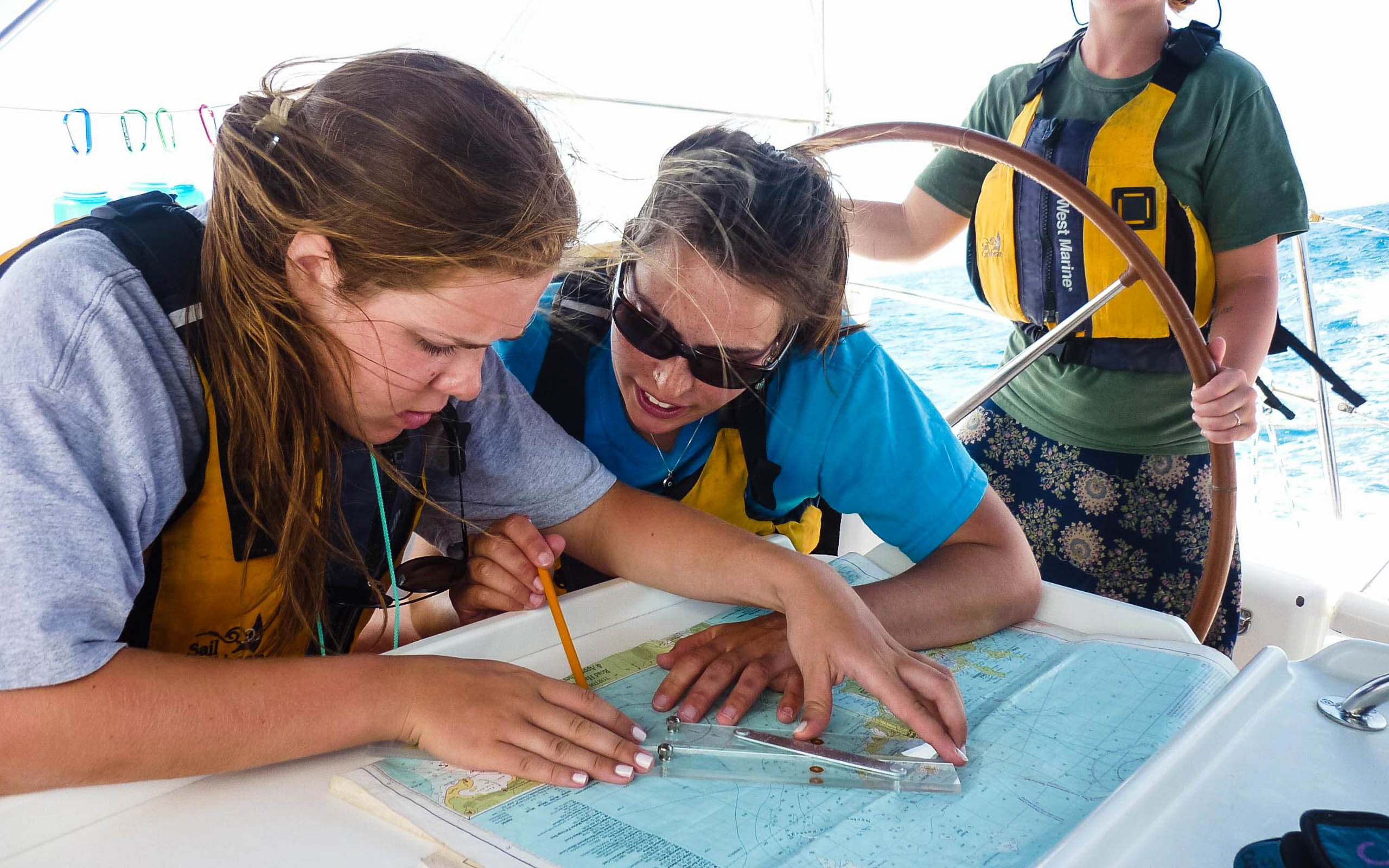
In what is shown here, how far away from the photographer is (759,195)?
4.17ft

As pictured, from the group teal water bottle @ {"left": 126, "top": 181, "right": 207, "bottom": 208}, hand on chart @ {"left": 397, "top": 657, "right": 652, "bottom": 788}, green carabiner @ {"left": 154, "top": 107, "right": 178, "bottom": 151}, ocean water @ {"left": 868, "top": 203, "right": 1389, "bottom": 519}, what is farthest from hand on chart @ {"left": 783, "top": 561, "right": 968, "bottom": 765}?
ocean water @ {"left": 868, "top": 203, "right": 1389, "bottom": 519}

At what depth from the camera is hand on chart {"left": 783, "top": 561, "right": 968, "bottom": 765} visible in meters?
0.92

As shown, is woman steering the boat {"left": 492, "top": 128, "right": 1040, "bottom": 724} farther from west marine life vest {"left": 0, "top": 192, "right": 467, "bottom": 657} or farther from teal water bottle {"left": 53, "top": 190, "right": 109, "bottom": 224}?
teal water bottle {"left": 53, "top": 190, "right": 109, "bottom": 224}

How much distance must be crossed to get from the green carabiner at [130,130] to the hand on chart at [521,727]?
147 inches

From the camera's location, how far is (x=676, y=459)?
147 centimetres

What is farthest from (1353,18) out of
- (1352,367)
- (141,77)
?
(141,77)

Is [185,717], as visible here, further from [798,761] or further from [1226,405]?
[1226,405]

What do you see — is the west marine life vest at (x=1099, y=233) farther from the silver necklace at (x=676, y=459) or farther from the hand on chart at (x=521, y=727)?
the hand on chart at (x=521, y=727)

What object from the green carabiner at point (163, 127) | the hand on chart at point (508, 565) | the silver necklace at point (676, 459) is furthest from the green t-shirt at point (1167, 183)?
the green carabiner at point (163, 127)

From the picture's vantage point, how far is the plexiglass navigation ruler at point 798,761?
0.84 metres

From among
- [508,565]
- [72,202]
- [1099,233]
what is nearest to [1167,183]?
[1099,233]

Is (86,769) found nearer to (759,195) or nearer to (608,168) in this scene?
(608,168)

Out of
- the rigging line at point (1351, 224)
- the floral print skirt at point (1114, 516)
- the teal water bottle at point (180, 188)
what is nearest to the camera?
the floral print skirt at point (1114, 516)

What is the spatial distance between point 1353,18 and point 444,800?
57.6 feet
